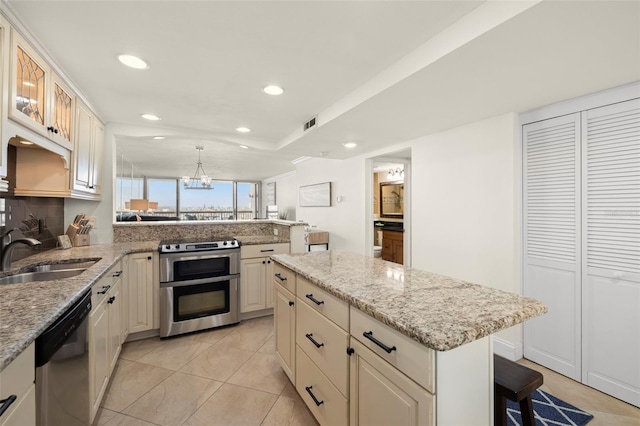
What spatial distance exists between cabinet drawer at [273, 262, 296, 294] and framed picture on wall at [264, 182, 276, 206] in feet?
25.5

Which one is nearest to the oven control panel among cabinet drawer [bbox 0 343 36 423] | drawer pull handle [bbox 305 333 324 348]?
drawer pull handle [bbox 305 333 324 348]

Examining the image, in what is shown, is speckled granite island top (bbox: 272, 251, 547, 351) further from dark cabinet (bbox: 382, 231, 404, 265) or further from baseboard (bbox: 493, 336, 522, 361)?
dark cabinet (bbox: 382, 231, 404, 265)

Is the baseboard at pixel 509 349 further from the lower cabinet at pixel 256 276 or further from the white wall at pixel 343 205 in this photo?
the lower cabinet at pixel 256 276

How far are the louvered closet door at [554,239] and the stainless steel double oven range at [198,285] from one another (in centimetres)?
283

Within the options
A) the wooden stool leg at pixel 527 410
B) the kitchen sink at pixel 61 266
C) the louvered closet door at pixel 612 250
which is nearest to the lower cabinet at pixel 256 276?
the kitchen sink at pixel 61 266

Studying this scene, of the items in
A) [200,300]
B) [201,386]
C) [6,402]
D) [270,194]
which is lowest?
[201,386]

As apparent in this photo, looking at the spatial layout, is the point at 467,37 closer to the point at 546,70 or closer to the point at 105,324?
the point at 546,70

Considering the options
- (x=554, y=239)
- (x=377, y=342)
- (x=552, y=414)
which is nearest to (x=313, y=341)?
(x=377, y=342)

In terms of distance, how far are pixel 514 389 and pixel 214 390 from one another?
6.15 feet

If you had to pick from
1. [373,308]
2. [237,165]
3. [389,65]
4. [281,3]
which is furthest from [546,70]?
[237,165]

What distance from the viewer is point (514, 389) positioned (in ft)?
3.60

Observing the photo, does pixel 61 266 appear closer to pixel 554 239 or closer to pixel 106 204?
pixel 106 204

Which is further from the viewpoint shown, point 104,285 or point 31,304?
point 104,285

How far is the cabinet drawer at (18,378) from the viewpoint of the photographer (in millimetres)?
792
